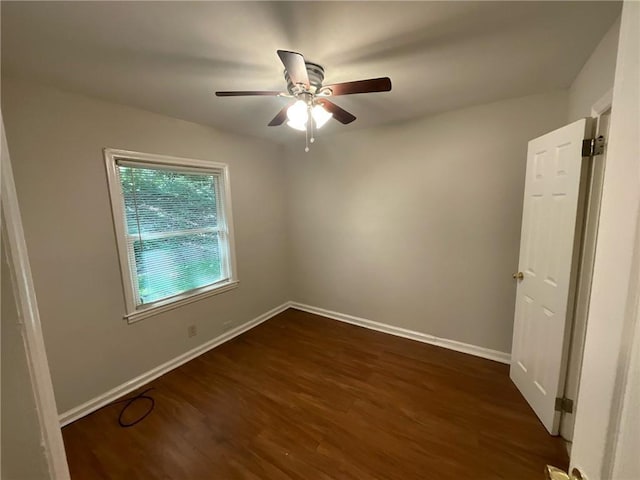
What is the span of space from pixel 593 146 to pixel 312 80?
166 cm

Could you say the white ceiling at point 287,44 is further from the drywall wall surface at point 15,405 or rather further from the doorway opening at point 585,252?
the drywall wall surface at point 15,405

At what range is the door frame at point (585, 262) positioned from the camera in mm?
1410

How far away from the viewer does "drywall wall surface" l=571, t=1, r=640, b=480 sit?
0.44 meters

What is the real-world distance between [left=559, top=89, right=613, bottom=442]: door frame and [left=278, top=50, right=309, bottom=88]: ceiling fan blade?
1.55m

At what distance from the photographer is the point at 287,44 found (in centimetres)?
142

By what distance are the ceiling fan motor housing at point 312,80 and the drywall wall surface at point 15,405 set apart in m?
1.51

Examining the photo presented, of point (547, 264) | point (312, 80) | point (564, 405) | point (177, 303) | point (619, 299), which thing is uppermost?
point (312, 80)

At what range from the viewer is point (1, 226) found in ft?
1.32

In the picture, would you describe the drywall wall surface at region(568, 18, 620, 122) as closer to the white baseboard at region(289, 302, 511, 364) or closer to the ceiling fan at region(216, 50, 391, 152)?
the ceiling fan at region(216, 50, 391, 152)

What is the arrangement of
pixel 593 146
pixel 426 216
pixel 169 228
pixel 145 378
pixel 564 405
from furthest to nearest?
pixel 426 216
pixel 169 228
pixel 145 378
pixel 564 405
pixel 593 146

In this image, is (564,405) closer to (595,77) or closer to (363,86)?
(595,77)

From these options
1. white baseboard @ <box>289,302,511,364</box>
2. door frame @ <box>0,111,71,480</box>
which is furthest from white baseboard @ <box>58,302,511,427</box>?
Result: door frame @ <box>0,111,71,480</box>

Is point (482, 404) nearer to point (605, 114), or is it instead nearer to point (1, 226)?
point (605, 114)

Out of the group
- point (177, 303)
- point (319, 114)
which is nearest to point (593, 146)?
point (319, 114)
